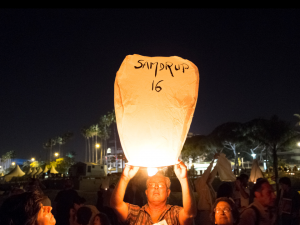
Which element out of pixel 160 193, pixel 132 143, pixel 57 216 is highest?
pixel 132 143

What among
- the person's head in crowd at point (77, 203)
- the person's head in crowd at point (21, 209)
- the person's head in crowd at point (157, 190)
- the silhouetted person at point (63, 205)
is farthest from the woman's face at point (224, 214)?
the silhouetted person at point (63, 205)

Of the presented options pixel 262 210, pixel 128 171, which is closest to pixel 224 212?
pixel 262 210

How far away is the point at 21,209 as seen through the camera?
1.92 metres

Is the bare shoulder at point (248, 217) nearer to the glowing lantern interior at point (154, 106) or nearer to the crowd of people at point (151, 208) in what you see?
the crowd of people at point (151, 208)

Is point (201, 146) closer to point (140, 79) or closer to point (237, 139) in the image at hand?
point (237, 139)

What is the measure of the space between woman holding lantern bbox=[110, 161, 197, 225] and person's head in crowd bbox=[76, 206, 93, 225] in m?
1.26

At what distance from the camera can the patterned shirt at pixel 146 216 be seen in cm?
236

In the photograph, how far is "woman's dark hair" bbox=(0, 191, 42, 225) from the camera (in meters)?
1.87

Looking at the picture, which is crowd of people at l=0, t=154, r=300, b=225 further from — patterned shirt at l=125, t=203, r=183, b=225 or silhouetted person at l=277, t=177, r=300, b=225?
silhouetted person at l=277, t=177, r=300, b=225

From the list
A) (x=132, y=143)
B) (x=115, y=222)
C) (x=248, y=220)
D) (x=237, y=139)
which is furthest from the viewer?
(x=237, y=139)

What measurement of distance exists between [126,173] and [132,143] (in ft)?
1.28

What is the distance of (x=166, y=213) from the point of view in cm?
240

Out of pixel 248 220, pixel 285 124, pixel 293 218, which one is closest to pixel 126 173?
pixel 248 220

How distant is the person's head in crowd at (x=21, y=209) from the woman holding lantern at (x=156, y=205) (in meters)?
0.72
